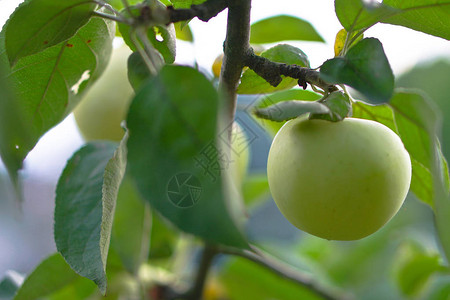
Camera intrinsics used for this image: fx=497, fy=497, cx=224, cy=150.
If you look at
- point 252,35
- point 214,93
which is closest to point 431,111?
point 214,93

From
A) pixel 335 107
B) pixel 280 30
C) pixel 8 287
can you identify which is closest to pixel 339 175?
pixel 335 107

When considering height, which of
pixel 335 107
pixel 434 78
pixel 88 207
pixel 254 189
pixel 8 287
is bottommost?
pixel 434 78

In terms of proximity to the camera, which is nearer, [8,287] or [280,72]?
[280,72]

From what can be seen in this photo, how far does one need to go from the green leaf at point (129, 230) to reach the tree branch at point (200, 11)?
0.37 m

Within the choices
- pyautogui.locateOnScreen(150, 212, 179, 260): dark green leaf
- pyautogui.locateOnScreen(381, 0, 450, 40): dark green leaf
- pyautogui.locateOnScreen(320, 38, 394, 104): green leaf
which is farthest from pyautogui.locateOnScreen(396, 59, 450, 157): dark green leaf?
pyautogui.locateOnScreen(320, 38, 394, 104): green leaf

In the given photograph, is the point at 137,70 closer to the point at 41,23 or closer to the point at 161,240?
the point at 41,23

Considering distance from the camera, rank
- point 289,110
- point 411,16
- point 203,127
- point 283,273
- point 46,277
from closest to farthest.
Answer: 1. point 203,127
2. point 289,110
3. point 411,16
4. point 46,277
5. point 283,273

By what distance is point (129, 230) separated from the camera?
0.75 m

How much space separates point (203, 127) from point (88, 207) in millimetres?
303

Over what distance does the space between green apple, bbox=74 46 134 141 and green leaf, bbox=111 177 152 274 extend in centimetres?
11

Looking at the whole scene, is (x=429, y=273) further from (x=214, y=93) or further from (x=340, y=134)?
(x=214, y=93)

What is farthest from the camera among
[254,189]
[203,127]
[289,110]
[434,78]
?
[434,78]

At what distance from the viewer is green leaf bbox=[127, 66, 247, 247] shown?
10.1 inches

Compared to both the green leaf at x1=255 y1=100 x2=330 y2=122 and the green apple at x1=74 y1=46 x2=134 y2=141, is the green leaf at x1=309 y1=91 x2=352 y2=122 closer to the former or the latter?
the green leaf at x1=255 y1=100 x2=330 y2=122
